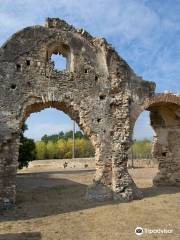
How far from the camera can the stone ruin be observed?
32.2ft

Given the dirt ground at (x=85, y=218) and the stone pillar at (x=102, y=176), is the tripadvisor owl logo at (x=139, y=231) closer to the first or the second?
the dirt ground at (x=85, y=218)

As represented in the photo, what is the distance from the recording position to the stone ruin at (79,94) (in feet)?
32.2

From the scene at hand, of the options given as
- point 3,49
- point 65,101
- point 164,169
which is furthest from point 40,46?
point 164,169

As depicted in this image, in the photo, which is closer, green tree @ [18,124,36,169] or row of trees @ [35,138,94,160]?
green tree @ [18,124,36,169]

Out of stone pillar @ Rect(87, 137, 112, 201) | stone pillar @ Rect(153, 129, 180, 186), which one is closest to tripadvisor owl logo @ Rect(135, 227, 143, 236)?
stone pillar @ Rect(87, 137, 112, 201)

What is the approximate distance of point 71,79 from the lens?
35.4 feet

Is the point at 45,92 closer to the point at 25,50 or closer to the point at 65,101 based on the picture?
the point at 65,101

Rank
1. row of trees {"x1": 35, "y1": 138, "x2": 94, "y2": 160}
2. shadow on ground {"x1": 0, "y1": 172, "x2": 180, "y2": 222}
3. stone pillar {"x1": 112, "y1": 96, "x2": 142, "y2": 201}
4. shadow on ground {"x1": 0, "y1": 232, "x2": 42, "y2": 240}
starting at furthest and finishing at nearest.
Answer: row of trees {"x1": 35, "y1": 138, "x2": 94, "y2": 160}, stone pillar {"x1": 112, "y1": 96, "x2": 142, "y2": 201}, shadow on ground {"x1": 0, "y1": 172, "x2": 180, "y2": 222}, shadow on ground {"x1": 0, "y1": 232, "x2": 42, "y2": 240}

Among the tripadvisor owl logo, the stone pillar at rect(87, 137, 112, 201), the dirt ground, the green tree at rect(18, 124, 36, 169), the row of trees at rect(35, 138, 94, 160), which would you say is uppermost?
the row of trees at rect(35, 138, 94, 160)

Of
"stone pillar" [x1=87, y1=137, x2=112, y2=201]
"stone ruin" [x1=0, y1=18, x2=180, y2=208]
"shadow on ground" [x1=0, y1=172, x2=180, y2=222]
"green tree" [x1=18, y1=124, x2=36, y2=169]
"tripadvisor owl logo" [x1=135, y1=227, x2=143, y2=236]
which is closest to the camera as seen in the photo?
"tripadvisor owl logo" [x1=135, y1=227, x2=143, y2=236]

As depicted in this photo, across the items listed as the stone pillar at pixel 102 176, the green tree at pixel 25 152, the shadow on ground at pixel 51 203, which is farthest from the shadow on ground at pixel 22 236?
the green tree at pixel 25 152

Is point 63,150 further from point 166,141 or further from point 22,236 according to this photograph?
point 22,236

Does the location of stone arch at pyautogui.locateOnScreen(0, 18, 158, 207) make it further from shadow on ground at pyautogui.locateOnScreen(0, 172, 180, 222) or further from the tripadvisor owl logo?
the tripadvisor owl logo

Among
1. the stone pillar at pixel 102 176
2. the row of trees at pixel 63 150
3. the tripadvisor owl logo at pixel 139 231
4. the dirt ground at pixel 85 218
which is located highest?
the row of trees at pixel 63 150
